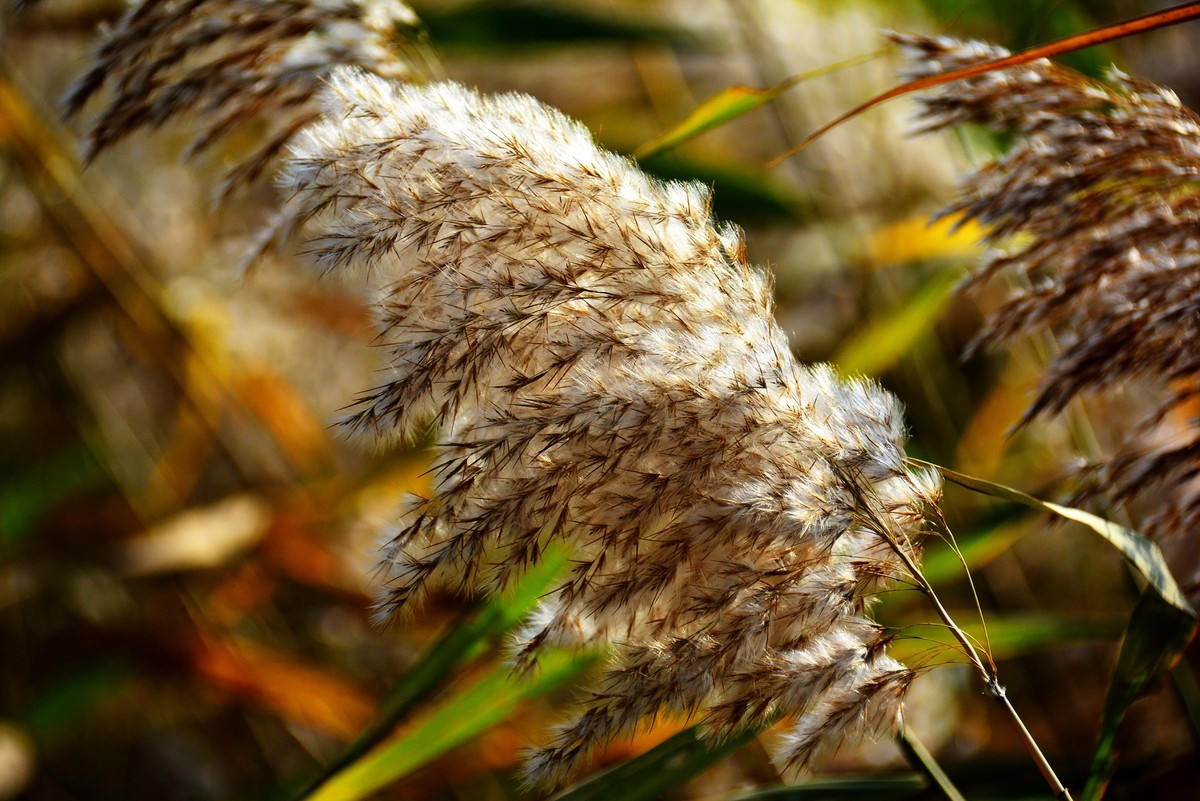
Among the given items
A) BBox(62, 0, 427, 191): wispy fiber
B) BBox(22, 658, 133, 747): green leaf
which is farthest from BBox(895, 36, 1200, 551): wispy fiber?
BBox(22, 658, 133, 747): green leaf

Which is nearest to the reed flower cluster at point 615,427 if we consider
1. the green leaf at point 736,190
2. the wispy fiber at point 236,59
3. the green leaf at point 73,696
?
the wispy fiber at point 236,59

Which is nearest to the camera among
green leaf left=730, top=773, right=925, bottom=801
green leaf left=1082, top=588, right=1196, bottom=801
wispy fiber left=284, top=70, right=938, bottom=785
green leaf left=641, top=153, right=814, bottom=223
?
wispy fiber left=284, top=70, right=938, bottom=785

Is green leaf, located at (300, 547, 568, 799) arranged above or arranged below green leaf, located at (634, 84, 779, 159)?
below

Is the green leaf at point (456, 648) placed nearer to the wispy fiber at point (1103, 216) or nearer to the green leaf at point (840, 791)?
the green leaf at point (840, 791)

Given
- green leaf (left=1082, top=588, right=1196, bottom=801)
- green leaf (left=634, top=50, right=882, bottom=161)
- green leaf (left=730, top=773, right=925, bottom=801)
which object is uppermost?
green leaf (left=634, top=50, right=882, bottom=161)

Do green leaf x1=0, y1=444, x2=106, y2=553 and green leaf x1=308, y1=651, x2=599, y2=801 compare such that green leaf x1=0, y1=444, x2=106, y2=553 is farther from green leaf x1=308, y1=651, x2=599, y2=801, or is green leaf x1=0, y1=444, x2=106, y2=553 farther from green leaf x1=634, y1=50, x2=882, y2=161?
green leaf x1=634, y1=50, x2=882, y2=161

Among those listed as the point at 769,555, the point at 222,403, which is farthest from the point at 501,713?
the point at 222,403
